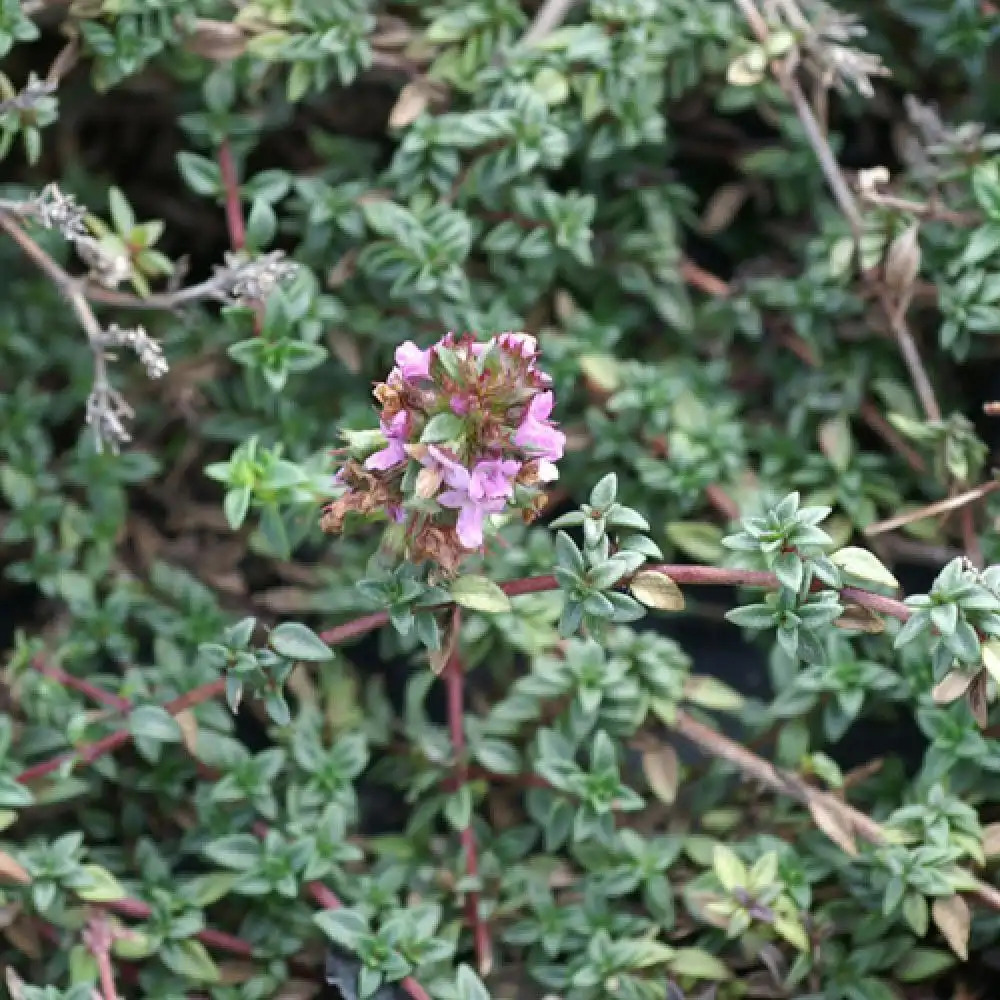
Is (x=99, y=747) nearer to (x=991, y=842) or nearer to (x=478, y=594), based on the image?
(x=478, y=594)

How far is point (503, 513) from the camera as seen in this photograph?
130 cm

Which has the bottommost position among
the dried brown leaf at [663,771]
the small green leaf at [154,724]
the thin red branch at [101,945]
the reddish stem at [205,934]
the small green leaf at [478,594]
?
the reddish stem at [205,934]

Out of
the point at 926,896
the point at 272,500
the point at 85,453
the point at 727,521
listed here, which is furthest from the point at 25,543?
the point at 926,896

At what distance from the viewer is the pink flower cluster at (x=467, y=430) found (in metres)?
1.21

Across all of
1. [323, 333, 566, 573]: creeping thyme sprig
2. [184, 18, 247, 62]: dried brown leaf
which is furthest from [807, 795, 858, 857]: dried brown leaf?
[184, 18, 247, 62]: dried brown leaf

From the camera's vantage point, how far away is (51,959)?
66.0 inches

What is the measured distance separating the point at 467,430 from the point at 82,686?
737 mm

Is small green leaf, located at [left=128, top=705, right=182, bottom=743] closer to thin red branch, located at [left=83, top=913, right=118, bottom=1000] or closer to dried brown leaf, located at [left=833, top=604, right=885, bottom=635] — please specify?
thin red branch, located at [left=83, top=913, right=118, bottom=1000]

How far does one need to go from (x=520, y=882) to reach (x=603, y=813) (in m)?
0.16

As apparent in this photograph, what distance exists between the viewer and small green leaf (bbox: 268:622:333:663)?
1407 millimetres

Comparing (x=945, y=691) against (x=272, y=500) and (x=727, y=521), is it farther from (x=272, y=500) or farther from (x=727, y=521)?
(x=272, y=500)

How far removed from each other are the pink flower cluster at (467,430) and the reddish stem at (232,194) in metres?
0.62

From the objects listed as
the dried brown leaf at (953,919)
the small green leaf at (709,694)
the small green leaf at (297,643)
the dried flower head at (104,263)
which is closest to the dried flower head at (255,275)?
the dried flower head at (104,263)

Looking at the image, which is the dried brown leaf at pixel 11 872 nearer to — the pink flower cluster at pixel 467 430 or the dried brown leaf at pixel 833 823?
the pink flower cluster at pixel 467 430
